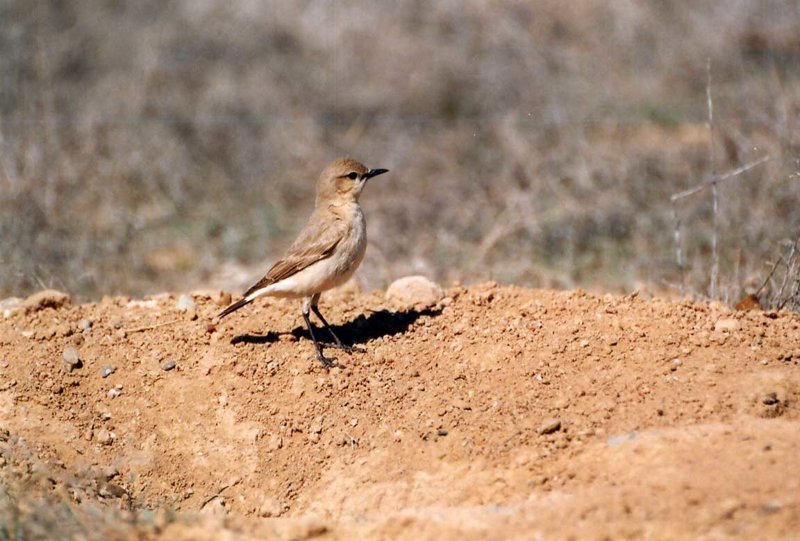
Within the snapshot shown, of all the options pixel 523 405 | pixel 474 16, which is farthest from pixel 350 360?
pixel 474 16

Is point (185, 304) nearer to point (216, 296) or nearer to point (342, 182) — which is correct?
point (216, 296)

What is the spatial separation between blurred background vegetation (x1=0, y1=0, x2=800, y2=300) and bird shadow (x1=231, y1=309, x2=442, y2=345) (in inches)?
85.7

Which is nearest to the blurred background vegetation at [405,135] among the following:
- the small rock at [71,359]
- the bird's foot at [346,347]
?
the small rock at [71,359]

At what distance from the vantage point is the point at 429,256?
1054cm

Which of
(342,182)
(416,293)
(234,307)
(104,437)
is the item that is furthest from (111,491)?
(342,182)

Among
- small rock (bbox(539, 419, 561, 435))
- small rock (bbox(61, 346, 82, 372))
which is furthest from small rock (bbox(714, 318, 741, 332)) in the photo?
small rock (bbox(61, 346, 82, 372))

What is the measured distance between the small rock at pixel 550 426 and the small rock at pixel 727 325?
1.41m

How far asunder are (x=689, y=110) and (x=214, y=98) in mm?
7532

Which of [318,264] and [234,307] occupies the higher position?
[318,264]

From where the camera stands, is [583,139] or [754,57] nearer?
[583,139]

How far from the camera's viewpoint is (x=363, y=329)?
667 cm

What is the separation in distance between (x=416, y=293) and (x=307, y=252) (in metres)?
0.85

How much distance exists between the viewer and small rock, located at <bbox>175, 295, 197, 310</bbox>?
6.93 metres

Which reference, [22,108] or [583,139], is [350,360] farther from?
[22,108]
